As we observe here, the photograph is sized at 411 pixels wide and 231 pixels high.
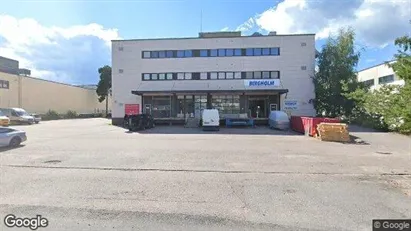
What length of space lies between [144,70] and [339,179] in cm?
3135

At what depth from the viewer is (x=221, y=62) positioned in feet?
122

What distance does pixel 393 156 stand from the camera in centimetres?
1432

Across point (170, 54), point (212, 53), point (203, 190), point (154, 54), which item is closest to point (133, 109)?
point (154, 54)

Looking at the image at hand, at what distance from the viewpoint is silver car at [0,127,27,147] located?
15344mm

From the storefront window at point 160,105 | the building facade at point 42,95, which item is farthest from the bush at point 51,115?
the storefront window at point 160,105

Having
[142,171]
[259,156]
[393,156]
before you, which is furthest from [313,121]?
[142,171]

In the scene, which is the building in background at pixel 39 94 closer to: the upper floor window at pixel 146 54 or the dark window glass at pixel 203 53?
the upper floor window at pixel 146 54

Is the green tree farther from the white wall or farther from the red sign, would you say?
the red sign

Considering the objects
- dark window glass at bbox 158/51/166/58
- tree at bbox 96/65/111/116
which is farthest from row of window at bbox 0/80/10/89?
dark window glass at bbox 158/51/166/58

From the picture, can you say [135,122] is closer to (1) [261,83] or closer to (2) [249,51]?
(1) [261,83]

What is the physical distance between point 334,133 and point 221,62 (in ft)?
62.3

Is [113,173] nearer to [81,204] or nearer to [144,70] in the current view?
[81,204]

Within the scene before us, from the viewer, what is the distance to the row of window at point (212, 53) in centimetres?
3688

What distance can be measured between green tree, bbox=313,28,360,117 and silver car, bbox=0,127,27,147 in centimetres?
2899
